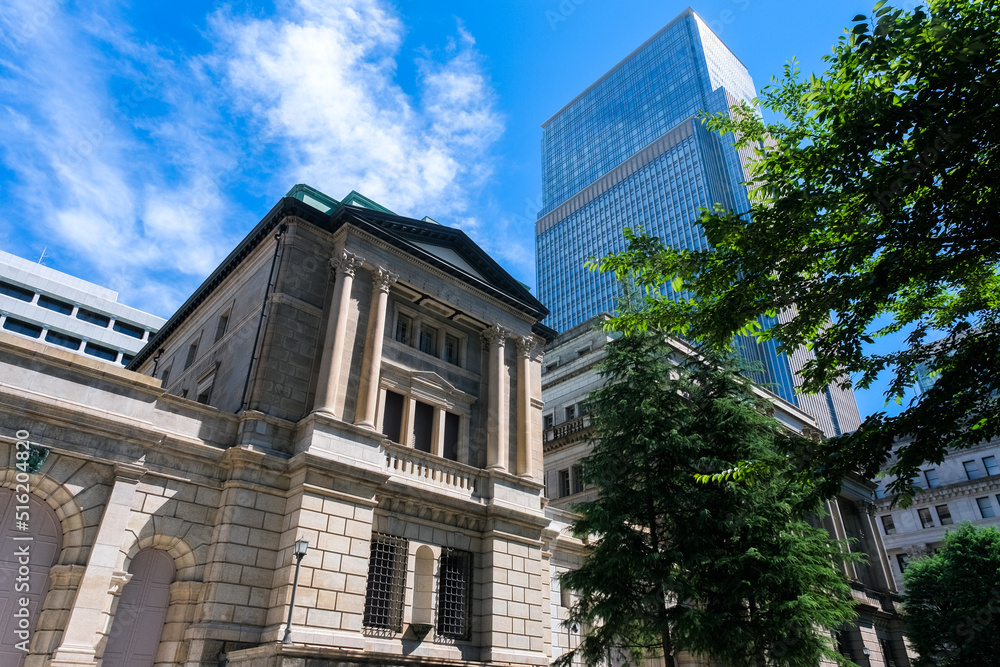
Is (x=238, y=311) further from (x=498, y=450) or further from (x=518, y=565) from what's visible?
(x=518, y=565)

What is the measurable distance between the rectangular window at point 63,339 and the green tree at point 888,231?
85.3 m

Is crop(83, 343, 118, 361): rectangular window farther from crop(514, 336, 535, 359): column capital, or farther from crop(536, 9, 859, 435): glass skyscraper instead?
crop(514, 336, 535, 359): column capital

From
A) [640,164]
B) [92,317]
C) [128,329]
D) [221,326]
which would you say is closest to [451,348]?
[221,326]

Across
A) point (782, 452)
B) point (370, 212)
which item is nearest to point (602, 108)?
point (370, 212)

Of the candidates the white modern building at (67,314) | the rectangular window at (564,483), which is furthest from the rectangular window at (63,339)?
the rectangular window at (564,483)

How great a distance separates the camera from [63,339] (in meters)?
76.4

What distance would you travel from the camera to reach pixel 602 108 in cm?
17275

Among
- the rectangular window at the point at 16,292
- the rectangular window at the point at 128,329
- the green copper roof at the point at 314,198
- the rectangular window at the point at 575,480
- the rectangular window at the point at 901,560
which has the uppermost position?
the rectangular window at the point at 128,329

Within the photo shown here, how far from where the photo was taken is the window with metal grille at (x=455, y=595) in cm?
1894

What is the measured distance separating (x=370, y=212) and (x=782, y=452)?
640 inches

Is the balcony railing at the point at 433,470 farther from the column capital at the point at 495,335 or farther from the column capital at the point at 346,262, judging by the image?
the column capital at the point at 346,262

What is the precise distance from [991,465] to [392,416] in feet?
202

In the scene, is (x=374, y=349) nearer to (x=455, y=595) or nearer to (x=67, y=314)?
(x=455, y=595)

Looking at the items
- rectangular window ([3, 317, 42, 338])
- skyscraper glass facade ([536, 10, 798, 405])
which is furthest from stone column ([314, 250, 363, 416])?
skyscraper glass facade ([536, 10, 798, 405])
